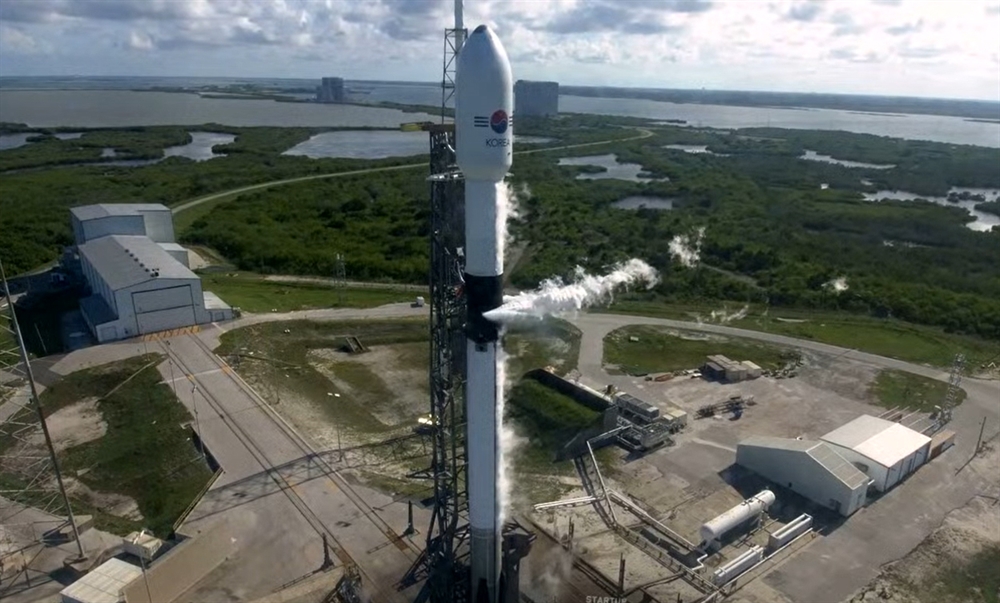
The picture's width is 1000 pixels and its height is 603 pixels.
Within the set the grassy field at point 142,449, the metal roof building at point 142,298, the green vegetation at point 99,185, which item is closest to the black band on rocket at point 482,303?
the grassy field at point 142,449

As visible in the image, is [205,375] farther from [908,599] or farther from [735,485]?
[908,599]

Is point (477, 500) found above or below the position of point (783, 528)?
above

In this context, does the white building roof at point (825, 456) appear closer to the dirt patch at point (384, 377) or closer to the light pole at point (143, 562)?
the dirt patch at point (384, 377)

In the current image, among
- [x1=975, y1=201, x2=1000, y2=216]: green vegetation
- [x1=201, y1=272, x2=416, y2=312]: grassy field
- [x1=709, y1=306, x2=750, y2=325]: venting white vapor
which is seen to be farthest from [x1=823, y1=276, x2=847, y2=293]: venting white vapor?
[x1=975, y1=201, x2=1000, y2=216]: green vegetation

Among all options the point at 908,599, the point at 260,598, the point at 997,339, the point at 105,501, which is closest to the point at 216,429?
the point at 105,501

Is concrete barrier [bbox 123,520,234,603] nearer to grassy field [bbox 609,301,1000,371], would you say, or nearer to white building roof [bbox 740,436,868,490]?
white building roof [bbox 740,436,868,490]
